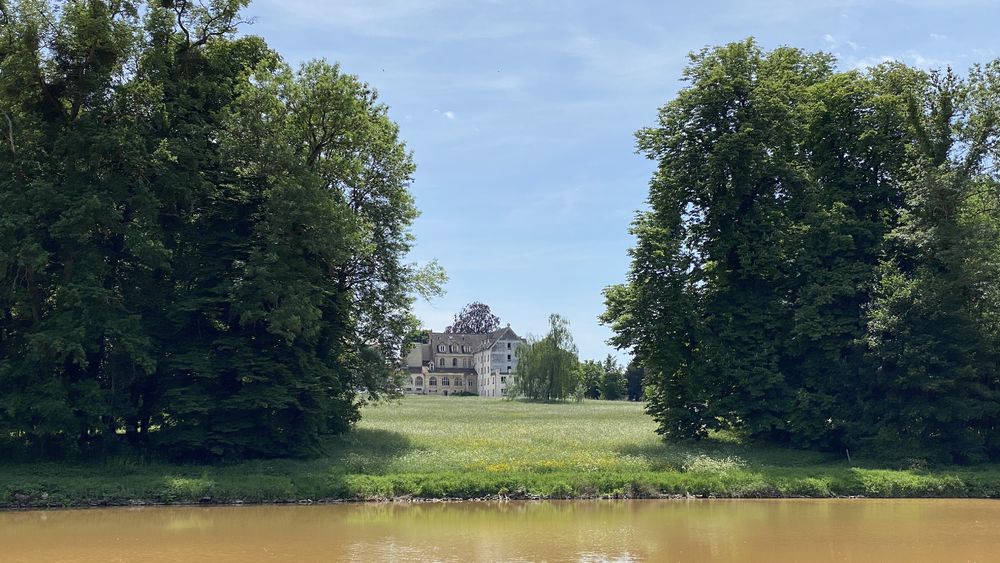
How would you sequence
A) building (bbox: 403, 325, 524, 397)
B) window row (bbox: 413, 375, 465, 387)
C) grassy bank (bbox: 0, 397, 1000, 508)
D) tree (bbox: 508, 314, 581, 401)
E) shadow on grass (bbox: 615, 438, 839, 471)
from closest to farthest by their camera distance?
grassy bank (bbox: 0, 397, 1000, 508) → shadow on grass (bbox: 615, 438, 839, 471) → tree (bbox: 508, 314, 581, 401) → building (bbox: 403, 325, 524, 397) → window row (bbox: 413, 375, 465, 387)

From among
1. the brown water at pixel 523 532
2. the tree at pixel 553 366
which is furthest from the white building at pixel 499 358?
the brown water at pixel 523 532

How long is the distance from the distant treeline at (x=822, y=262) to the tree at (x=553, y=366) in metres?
55.7

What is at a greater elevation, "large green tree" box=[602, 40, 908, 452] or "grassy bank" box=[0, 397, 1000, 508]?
"large green tree" box=[602, 40, 908, 452]

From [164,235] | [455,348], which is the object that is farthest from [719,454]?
[455,348]

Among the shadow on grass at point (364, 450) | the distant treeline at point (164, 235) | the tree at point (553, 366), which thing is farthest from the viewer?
the tree at point (553, 366)

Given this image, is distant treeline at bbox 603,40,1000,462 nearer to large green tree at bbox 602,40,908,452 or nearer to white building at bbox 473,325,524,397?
large green tree at bbox 602,40,908,452

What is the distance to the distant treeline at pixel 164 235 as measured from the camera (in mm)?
27594

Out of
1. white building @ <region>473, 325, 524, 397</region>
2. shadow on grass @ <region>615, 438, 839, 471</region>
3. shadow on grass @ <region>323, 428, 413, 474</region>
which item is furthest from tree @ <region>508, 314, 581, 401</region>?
shadow on grass @ <region>615, 438, 839, 471</region>

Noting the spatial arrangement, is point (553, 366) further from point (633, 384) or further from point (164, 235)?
point (164, 235)

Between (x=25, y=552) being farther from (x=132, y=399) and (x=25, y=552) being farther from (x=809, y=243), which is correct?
(x=809, y=243)

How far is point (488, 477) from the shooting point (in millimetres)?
26438

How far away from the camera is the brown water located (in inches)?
674

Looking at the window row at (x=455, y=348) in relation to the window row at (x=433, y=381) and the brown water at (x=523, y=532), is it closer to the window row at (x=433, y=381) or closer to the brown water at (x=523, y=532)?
the window row at (x=433, y=381)

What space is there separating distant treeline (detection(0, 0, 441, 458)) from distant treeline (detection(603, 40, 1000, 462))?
15.3 metres
